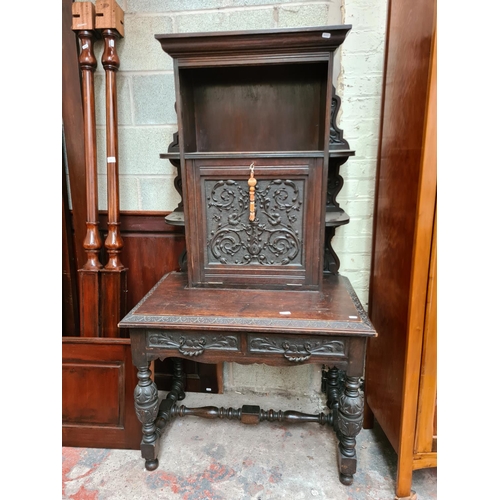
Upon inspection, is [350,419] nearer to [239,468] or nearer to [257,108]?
[239,468]

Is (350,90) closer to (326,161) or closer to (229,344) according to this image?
(326,161)

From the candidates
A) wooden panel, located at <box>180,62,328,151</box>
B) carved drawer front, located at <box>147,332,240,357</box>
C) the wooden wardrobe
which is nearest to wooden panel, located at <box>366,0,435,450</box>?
the wooden wardrobe

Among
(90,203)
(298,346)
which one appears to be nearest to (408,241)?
(298,346)

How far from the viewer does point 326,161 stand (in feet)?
3.69

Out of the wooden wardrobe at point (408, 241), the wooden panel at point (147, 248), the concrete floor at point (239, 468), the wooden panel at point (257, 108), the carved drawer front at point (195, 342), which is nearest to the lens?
the wooden wardrobe at point (408, 241)

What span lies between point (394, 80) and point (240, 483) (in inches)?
59.7

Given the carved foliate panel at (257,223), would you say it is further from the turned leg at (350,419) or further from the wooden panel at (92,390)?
the wooden panel at (92,390)

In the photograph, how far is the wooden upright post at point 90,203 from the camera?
1.37m

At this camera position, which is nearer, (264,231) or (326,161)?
(326,161)

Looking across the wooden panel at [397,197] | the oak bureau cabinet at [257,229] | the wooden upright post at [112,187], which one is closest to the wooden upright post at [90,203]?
the wooden upright post at [112,187]

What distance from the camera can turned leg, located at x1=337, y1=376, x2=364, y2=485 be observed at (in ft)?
3.48

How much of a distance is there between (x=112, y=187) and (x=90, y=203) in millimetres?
121
